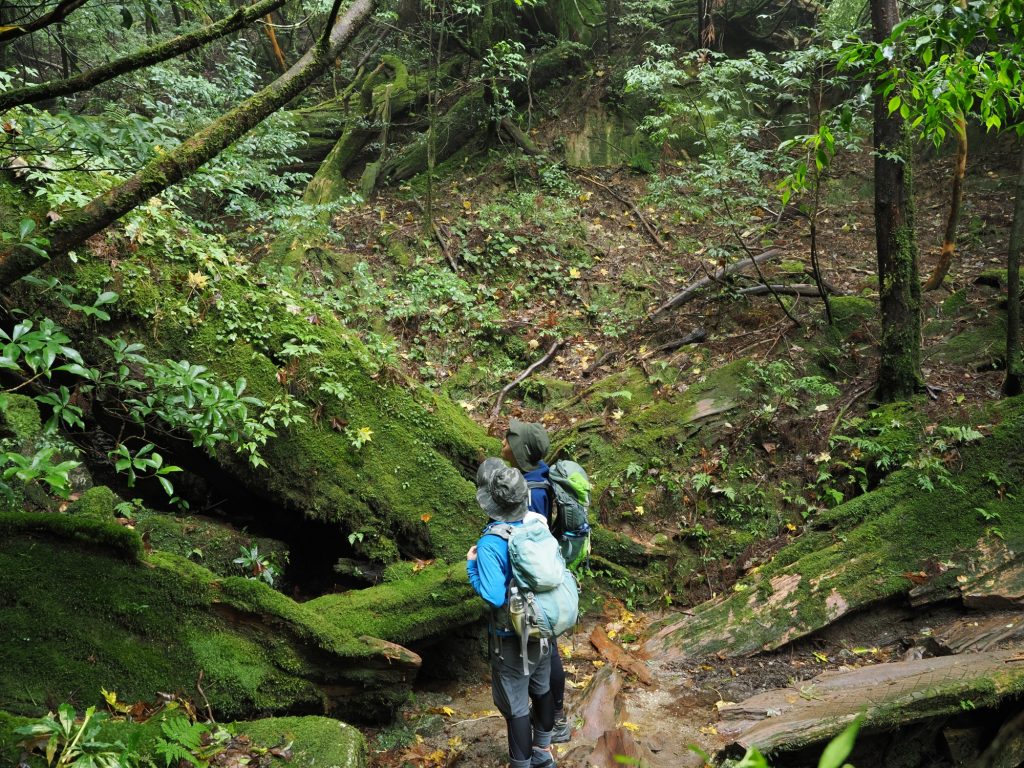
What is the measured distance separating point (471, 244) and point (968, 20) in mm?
9539

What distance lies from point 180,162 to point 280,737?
3070mm

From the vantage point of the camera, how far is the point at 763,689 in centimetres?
521

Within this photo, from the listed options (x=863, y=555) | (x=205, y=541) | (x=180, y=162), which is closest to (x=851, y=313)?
(x=863, y=555)

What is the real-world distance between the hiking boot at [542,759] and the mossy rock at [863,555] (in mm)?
1966

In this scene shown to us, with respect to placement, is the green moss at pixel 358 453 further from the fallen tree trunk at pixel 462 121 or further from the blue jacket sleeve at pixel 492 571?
the fallen tree trunk at pixel 462 121

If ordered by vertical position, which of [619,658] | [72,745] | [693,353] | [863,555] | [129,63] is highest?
[129,63]

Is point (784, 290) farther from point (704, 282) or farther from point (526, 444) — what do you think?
point (526, 444)

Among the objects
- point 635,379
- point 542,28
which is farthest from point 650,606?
point 542,28

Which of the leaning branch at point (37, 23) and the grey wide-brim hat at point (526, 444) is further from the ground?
the leaning branch at point (37, 23)

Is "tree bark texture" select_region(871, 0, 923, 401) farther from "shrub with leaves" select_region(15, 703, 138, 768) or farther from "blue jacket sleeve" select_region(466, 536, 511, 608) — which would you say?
"shrub with leaves" select_region(15, 703, 138, 768)

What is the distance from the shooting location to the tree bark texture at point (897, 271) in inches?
283

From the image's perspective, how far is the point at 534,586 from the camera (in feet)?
12.1

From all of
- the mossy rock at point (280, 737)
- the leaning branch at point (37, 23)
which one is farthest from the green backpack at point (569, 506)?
the leaning branch at point (37, 23)

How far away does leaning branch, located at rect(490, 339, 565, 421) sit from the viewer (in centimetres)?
903
